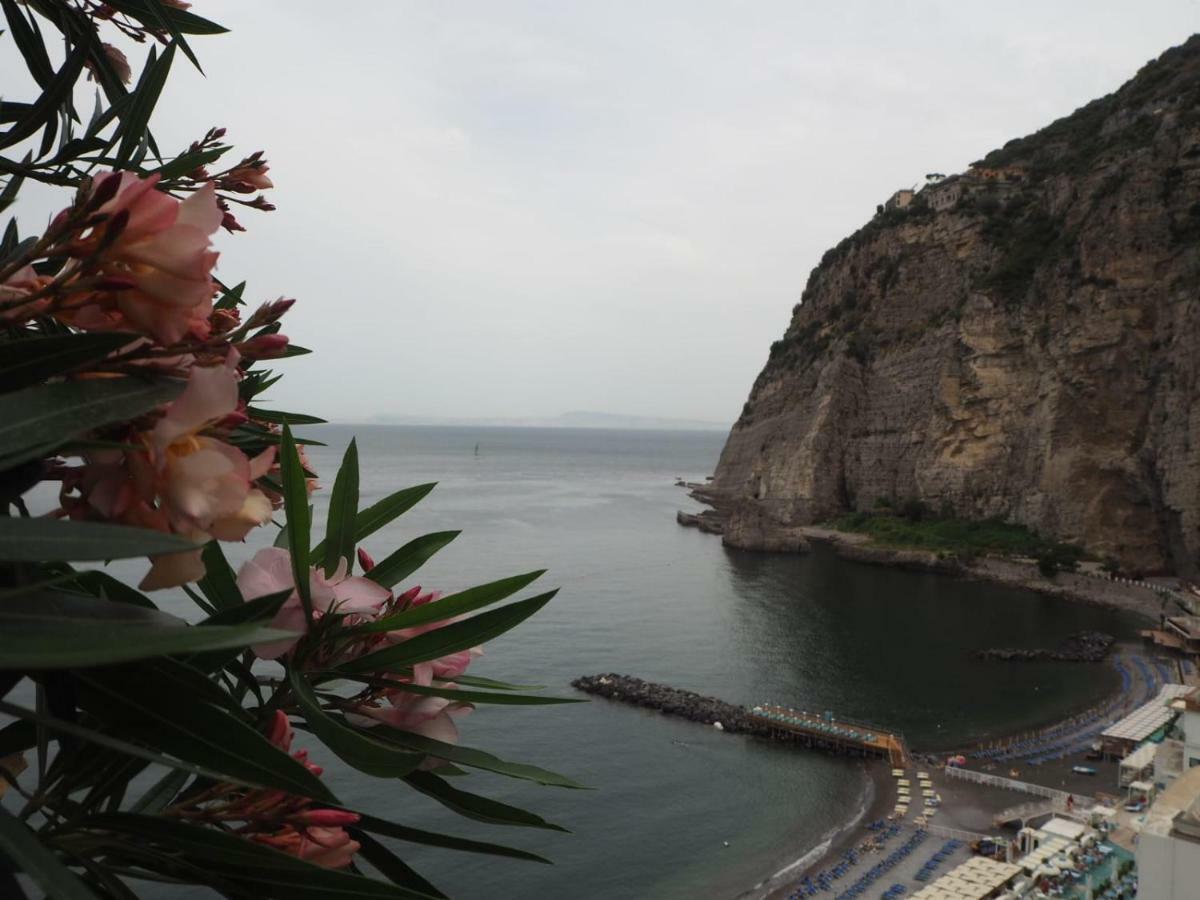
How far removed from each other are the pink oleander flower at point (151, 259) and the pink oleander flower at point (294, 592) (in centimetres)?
31

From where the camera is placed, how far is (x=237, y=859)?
0.80m

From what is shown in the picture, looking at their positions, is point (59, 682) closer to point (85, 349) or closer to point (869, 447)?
point (85, 349)

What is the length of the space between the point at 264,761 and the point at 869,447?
157 feet

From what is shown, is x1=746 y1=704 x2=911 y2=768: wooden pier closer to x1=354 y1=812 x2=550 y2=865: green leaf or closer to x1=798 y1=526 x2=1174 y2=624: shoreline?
x1=798 y1=526 x2=1174 y2=624: shoreline

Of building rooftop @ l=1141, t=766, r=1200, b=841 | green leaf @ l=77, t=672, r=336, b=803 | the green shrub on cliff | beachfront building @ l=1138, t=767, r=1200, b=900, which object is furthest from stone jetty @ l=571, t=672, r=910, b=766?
green leaf @ l=77, t=672, r=336, b=803

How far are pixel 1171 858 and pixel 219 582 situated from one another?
357 inches

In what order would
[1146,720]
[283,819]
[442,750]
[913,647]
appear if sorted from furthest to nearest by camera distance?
[913,647] → [1146,720] → [442,750] → [283,819]

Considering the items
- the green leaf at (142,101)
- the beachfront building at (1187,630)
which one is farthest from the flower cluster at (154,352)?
the beachfront building at (1187,630)

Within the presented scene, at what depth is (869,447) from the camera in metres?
46.3

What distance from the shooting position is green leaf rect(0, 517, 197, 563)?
593 mm

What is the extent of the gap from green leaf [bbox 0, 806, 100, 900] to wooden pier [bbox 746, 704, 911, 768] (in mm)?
21463

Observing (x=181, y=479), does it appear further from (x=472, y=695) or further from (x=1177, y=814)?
(x=1177, y=814)

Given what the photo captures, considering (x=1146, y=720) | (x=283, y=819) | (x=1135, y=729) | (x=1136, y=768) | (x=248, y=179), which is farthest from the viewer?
(x=1146, y=720)

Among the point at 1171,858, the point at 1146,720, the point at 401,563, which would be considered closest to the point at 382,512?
the point at 401,563
